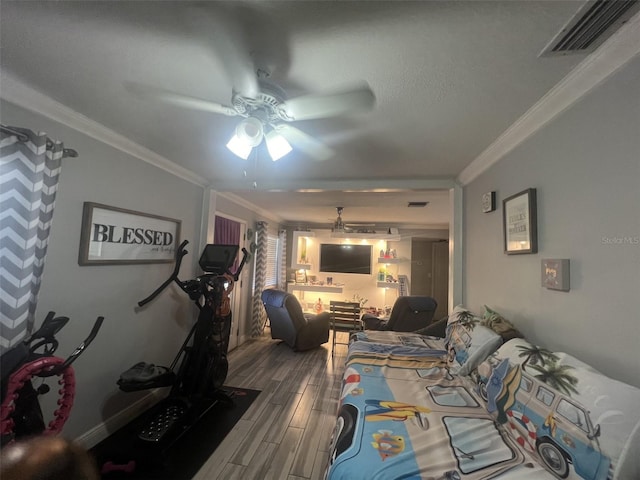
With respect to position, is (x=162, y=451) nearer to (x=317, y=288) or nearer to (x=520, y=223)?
(x=520, y=223)

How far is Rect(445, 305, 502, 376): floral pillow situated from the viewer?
158cm

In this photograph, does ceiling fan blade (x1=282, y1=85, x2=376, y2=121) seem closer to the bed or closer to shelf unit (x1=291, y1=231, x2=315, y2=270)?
the bed

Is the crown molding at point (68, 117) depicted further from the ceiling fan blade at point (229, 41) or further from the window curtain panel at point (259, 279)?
the window curtain panel at point (259, 279)

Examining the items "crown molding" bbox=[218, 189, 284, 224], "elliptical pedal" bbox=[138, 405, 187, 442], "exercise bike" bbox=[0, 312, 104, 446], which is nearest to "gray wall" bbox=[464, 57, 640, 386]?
"exercise bike" bbox=[0, 312, 104, 446]

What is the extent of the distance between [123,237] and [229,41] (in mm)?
1714

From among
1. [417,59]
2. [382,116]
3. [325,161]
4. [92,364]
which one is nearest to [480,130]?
[382,116]

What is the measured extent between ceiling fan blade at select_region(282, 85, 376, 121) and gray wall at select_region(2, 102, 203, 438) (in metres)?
1.47

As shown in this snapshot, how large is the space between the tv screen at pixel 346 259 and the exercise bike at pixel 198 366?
347cm

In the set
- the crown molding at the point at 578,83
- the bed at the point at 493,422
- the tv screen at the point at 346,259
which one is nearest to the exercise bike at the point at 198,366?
the bed at the point at 493,422

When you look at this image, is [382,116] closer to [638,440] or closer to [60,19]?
[60,19]

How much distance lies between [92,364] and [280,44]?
234 cm

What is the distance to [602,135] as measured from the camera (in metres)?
1.07

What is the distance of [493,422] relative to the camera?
122 cm

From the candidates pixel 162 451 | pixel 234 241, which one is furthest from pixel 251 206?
pixel 162 451
